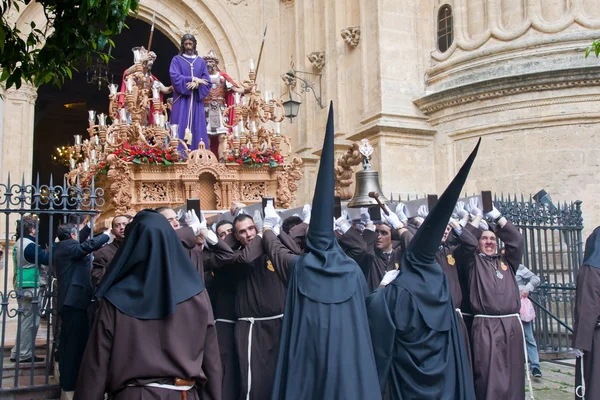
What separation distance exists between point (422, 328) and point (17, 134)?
13199mm

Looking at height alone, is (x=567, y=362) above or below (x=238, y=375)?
below

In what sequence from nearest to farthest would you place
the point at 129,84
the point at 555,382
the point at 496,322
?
1. the point at 496,322
2. the point at 555,382
3. the point at 129,84

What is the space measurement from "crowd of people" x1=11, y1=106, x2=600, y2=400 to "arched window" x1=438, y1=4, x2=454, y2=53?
8.07 metres

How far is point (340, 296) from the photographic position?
3979 mm

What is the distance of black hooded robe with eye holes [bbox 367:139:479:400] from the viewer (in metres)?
4.05

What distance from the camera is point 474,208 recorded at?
22.8ft

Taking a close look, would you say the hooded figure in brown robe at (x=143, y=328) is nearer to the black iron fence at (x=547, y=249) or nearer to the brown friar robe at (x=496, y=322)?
the brown friar robe at (x=496, y=322)

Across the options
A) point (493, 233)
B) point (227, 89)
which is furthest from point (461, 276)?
point (227, 89)

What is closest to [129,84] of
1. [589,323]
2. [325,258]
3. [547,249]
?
[325,258]

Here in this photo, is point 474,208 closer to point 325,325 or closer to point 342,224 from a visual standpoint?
point 342,224

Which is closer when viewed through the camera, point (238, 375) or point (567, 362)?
point (238, 375)

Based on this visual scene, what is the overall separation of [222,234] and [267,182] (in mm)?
2957

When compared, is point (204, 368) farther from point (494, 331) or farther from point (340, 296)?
point (494, 331)

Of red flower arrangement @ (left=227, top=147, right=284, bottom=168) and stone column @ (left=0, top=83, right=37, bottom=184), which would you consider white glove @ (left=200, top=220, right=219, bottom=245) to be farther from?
stone column @ (left=0, top=83, right=37, bottom=184)
